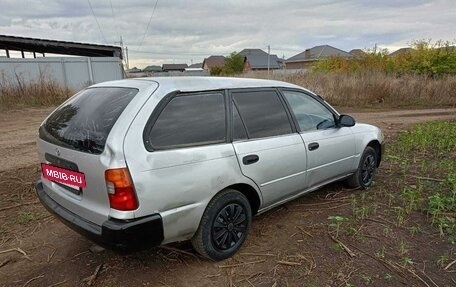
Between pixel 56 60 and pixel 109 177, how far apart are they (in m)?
18.6

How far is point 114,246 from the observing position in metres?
2.35

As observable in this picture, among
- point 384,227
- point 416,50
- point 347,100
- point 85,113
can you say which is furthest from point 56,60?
point 416,50

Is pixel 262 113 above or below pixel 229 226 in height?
above

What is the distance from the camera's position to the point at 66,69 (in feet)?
60.4

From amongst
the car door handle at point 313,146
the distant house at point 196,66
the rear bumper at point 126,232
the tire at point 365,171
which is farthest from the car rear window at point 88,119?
the distant house at point 196,66

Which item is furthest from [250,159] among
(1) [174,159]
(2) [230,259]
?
(2) [230,259]

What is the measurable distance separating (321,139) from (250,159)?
121cm

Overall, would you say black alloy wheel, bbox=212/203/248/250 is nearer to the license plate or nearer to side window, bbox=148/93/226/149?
side window, bbox=148/93/226/149

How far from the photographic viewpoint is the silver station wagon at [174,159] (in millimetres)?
2342

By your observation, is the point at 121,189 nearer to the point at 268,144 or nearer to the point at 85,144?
the point at 85,144

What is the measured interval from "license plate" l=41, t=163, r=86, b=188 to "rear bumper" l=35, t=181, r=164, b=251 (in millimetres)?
295

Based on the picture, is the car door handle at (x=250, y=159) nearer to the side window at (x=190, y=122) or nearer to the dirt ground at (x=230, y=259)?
the side window at (x=190, y=122)

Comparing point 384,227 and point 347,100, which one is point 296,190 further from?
point 347,100

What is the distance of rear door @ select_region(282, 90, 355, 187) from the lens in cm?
368
